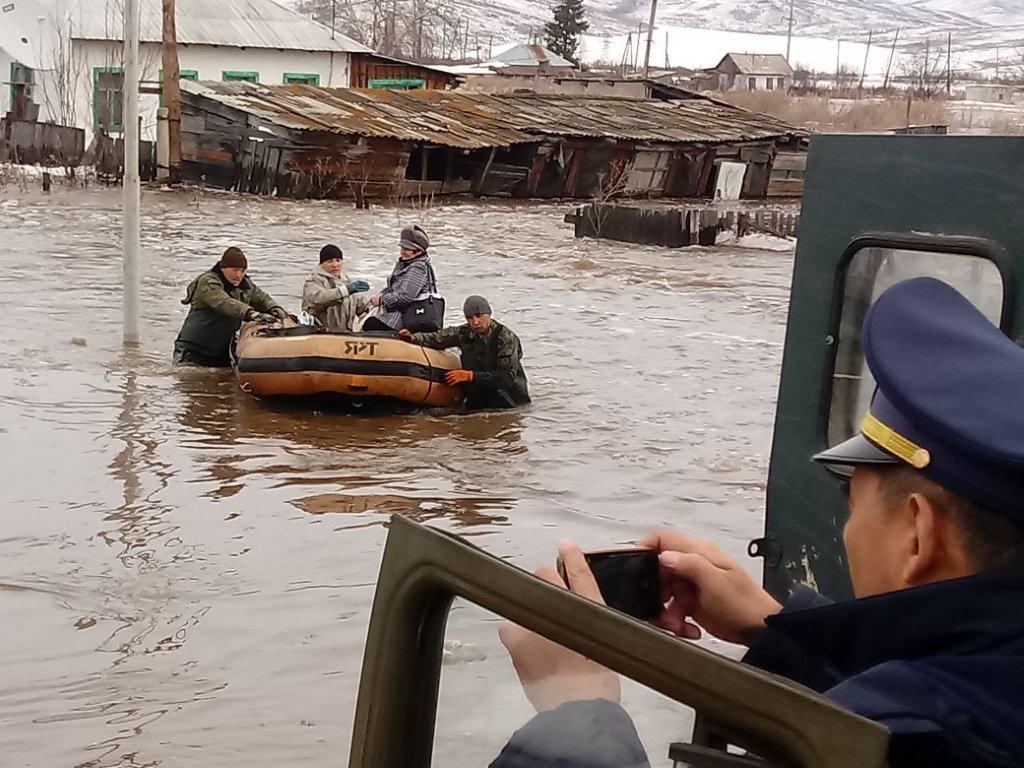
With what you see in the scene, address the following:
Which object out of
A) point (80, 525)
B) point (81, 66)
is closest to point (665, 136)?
point (81, 66)

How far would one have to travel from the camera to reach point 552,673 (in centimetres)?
156

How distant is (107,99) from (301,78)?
728 centimetres

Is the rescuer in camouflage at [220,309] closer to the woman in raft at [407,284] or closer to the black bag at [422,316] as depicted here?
the woman in raft at [407,284]

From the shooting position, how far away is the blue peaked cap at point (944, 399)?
1473 mm

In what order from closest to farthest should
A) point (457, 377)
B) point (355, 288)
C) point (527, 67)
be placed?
point (457, 377) < point (355, 288) < point (527, 67)

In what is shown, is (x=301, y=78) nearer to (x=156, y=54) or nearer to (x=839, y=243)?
(x=156, y=54)

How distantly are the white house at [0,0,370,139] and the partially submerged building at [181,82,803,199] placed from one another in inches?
202

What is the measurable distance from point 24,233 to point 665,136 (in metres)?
19.9

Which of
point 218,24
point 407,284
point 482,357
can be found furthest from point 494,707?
point 218,24

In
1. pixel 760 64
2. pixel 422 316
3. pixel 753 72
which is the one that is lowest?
pixel 422 316

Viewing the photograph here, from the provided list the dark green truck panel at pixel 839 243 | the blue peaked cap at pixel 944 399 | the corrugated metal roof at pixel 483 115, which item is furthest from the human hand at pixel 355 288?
the corrugated metal roof at pixel 483 115

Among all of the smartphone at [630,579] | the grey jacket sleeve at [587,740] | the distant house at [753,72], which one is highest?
the distant house at [753,72]

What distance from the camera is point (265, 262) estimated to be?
2355 centimetres

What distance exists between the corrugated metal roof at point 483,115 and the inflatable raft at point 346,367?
22.5 m
